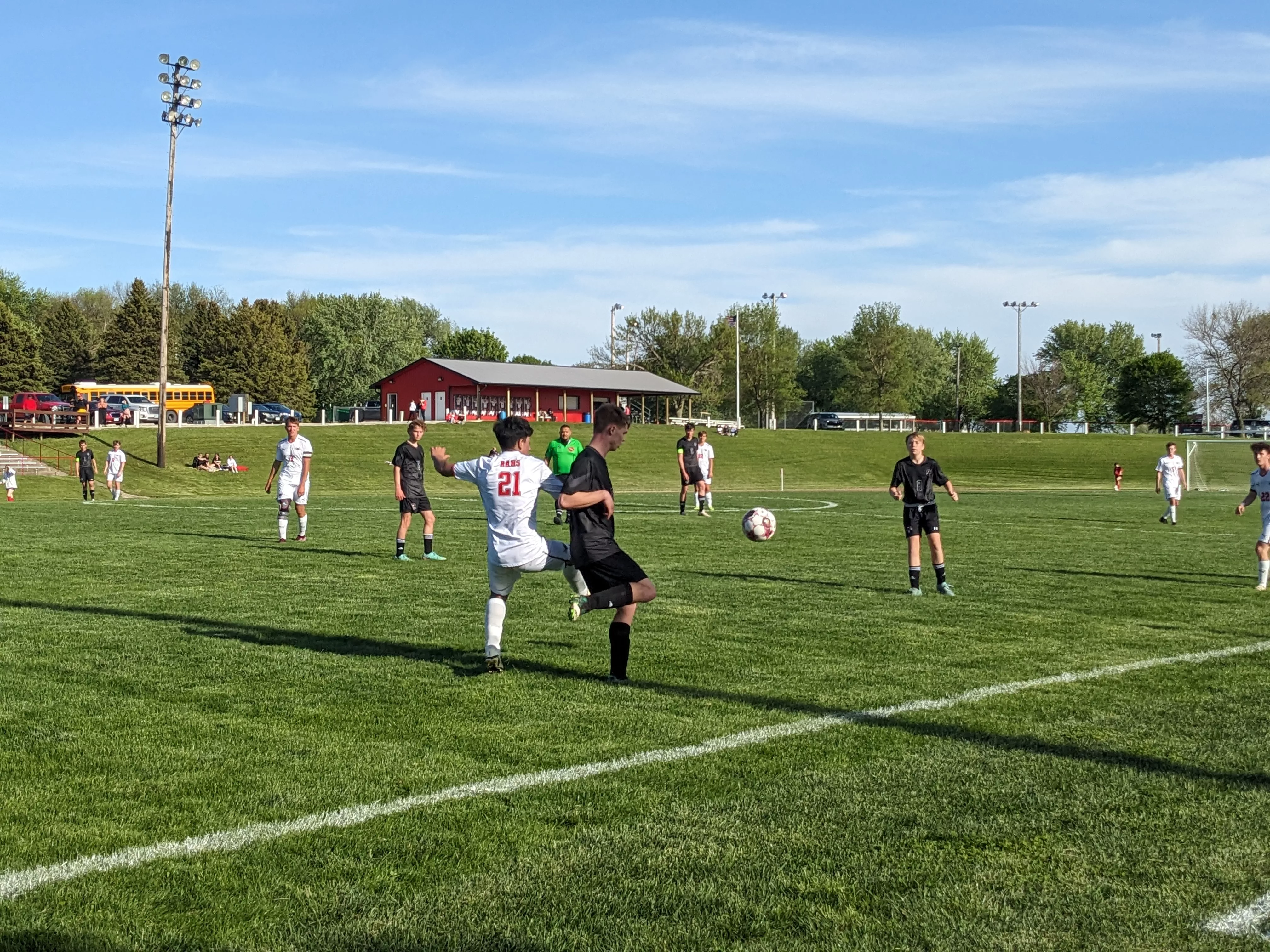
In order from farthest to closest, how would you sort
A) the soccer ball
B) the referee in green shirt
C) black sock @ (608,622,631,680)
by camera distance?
the referee in green shirt < the soccer ball < black sock @ (608,622,631,680)

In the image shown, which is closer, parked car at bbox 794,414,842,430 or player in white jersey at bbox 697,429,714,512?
player in white jersey at bbox 697,429,714,512

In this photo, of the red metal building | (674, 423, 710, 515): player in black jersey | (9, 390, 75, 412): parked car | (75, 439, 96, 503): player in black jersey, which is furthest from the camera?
the red metal building

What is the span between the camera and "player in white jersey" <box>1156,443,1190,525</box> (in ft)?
87.3

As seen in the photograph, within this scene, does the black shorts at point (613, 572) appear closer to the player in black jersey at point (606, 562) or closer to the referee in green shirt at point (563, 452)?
the player in black jersey at point (606, 562)

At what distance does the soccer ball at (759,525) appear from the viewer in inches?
524

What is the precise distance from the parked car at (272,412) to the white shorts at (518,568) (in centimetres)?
6504

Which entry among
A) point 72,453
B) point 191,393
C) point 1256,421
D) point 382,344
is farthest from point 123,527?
point 1256,421

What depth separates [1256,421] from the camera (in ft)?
312

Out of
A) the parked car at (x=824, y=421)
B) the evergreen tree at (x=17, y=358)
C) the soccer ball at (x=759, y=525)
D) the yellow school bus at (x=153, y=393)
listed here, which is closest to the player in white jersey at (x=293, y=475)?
the soccer ball at (x=759, y=525)

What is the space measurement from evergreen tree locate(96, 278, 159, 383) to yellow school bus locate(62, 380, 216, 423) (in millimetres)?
9704

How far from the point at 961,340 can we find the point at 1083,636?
467 feet

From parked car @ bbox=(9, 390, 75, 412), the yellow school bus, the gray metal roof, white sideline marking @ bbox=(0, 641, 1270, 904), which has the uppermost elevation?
the gray metal roof

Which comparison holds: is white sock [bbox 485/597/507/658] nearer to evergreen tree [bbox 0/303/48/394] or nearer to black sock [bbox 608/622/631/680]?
black sock [bbox 608/622/631/680]

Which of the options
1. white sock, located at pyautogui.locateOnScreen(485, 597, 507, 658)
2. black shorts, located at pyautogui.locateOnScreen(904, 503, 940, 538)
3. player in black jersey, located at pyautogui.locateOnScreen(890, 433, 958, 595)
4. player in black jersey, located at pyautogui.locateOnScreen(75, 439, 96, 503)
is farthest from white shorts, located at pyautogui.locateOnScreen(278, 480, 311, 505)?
player in black jersey, located at pyautogui.locateOnScreen(75, 439, 96, 503)
